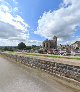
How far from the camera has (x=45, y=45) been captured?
15912cm

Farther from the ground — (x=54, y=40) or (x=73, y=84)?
(x=54, y=40)

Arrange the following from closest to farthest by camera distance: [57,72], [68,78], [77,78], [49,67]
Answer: [77,78], [68,78], [57,72], [49,67]

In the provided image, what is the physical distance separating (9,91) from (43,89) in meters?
2.19

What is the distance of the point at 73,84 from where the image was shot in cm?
1345

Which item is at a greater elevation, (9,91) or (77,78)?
(77,78)

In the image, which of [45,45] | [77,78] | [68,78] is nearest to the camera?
[77,78]

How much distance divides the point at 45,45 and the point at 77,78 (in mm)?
145724

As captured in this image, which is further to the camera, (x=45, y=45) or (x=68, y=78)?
(x=45, y=45)

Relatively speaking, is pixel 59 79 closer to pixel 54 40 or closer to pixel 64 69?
pixel 64 69

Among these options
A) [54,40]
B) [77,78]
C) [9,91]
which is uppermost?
[54,40]

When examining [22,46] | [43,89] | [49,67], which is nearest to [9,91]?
[43,89]

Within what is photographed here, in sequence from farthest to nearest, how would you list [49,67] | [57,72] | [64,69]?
[49,67]
[57,72]
[64,69]

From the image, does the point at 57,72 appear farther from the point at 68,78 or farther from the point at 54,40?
the point at 54,40

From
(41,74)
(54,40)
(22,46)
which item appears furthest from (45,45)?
(41,74)
